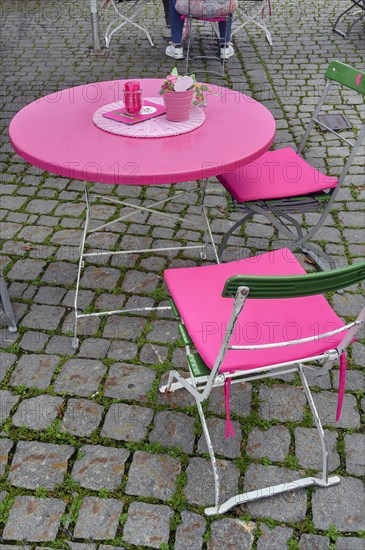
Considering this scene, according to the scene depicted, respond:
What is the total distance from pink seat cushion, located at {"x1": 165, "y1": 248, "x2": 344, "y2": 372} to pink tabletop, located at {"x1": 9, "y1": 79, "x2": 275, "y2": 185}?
0.50m

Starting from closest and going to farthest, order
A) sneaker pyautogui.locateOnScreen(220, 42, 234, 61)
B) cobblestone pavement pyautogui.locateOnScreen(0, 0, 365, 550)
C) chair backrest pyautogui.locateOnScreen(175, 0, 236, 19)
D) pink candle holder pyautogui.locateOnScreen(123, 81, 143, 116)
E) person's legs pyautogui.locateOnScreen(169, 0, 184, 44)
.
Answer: cobblestone pavement pyautogui.locateOnScreen(0, 0, 365, 550) → pink candle holder pyautogui.locateOnScreen(123, 81, 143, 116) → chair backrest pyautogui.locateOnScreen(175, 0, 236, 19) → person's legs pyautogui.locateOnScreen(169, 0, 184, 44) → sneaker pyautogui.locateOnScreen(220, 42, 234, 61)

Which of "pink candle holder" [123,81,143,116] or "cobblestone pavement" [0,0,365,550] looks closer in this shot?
"cobblestone pavement" [0,0,365,550]

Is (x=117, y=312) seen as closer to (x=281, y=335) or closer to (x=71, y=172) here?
(x=71, y=172)

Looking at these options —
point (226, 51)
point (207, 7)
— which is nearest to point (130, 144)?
point (207, 7)

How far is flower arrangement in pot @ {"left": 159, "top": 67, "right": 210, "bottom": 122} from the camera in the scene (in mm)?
3109

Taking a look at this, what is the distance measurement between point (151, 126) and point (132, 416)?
1.57m

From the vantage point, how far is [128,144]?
2990 mm

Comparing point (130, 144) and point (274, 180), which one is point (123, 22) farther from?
point (130, 144)

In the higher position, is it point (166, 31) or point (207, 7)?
point (207, 7)

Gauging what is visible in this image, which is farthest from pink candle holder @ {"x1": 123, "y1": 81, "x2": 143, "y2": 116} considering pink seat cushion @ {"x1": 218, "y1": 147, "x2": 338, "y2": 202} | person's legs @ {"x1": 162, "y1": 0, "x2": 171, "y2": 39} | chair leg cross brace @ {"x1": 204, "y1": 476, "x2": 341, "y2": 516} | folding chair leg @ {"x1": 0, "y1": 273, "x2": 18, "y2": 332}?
person's legs @ {"x1": 162, "y1": 0, "x2": 171, "y2": 39}

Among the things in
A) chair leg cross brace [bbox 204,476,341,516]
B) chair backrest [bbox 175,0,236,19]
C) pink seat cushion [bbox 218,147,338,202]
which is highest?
chair backrest [bbox 175,0,236,19]

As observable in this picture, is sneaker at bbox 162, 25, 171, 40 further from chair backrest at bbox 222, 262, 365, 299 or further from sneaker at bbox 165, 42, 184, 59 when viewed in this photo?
chair backrest at bbox 222, 262, 365, 299

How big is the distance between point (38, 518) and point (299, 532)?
3.69 feet

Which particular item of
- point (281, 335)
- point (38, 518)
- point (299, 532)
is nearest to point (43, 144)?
point (281, 335)
